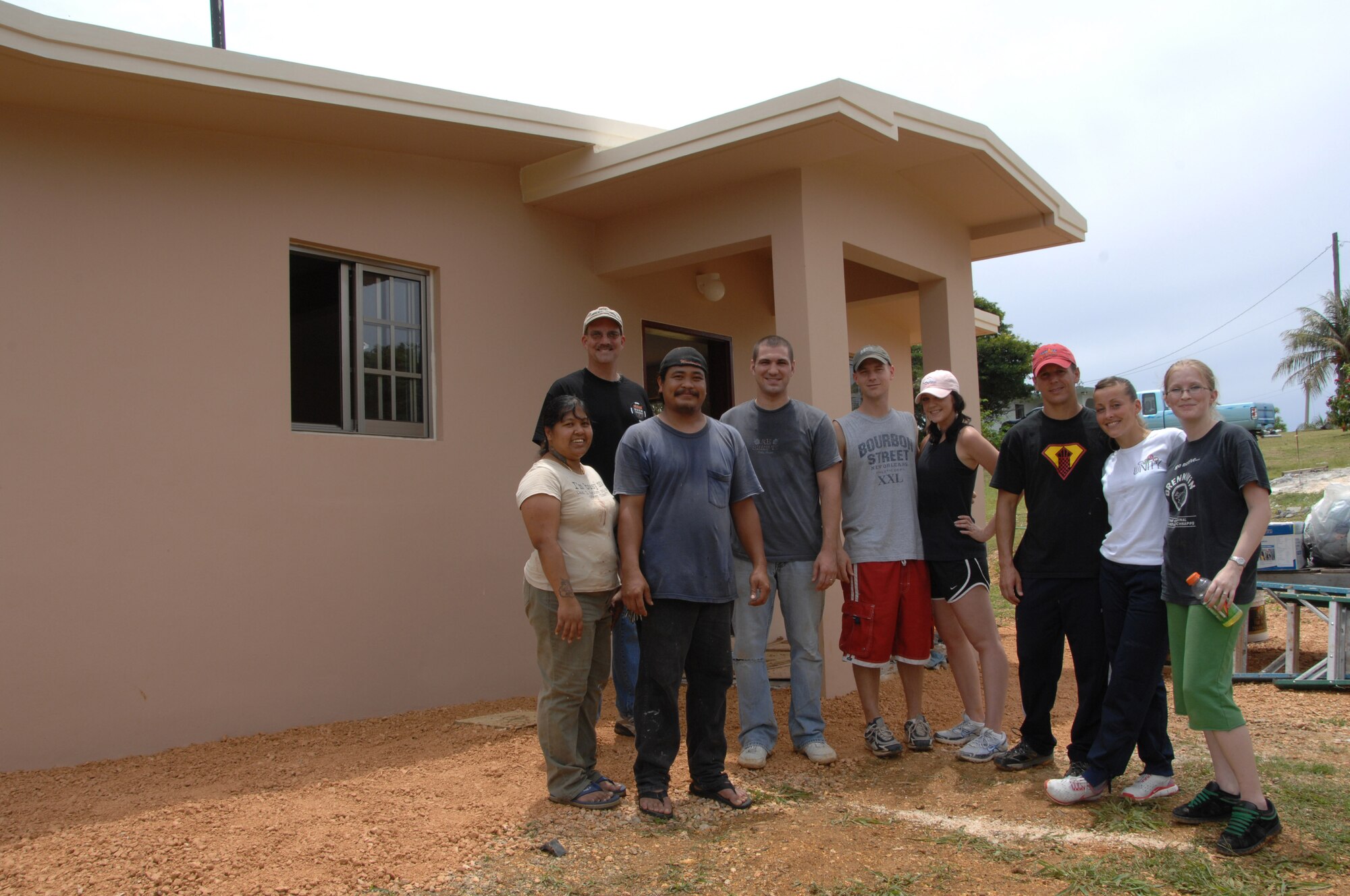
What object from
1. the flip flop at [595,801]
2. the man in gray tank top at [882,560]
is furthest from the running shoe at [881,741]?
the flip flop at [595,801]

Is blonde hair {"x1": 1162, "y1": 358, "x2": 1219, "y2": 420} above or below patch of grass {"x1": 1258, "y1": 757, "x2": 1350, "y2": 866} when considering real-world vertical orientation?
above

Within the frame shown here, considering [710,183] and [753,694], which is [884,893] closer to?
[753,694]

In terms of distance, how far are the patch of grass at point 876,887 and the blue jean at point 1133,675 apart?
1.10 metres

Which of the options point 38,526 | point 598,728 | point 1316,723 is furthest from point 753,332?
point 38,526

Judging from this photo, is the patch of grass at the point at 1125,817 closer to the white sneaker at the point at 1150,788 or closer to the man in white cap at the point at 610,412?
the white sneaker at the point at 1150,788

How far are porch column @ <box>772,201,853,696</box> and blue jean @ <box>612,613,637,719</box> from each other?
1557 mm

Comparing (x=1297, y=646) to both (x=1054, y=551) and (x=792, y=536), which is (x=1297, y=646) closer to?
(x=1054, y=551)

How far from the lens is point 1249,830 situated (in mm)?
3279

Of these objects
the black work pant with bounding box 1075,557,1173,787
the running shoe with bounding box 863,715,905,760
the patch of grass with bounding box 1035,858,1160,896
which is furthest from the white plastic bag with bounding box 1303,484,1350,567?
the patch of grass with bounding box 1035,858,1160,896

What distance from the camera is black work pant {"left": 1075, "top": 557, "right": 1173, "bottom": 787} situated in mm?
3701

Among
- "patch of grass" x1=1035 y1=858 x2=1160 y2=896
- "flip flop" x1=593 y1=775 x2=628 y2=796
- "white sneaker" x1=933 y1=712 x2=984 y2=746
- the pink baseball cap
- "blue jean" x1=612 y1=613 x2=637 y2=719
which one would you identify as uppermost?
the pink baseball cap

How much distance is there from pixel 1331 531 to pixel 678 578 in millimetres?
5820

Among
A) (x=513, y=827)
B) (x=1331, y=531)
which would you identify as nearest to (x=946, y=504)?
(x=513, y=827)

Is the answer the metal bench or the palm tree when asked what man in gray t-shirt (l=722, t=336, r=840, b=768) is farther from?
the palm tree
